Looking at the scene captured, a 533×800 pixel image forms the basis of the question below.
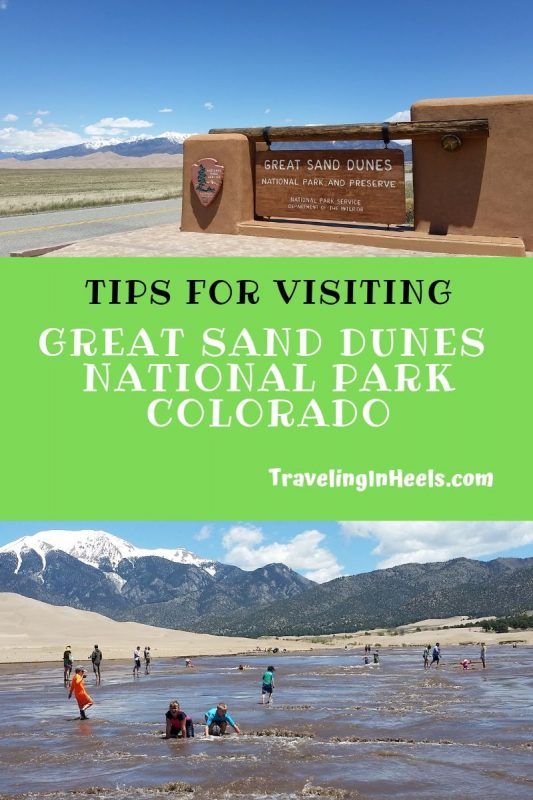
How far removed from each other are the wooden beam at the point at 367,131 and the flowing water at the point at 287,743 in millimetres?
10991

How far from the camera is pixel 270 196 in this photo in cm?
2094

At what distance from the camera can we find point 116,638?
62.7 metres

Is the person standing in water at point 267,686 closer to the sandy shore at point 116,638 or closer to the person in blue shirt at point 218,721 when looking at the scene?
the person in blue shirt at point 218,721

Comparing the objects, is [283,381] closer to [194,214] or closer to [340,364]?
Answer: [340,364]

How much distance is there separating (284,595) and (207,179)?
6641 inches

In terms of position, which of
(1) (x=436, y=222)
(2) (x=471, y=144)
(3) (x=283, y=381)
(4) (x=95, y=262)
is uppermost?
(2) (x=471, y=144)

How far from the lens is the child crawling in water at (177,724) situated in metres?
15.2

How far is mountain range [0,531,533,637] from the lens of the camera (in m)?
101

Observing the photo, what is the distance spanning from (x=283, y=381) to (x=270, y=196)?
10.8 meters

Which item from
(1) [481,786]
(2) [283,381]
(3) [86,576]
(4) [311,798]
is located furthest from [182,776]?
(3) [86,576]

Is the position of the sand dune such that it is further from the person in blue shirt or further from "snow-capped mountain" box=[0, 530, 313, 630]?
"snow-capped mountain" box=[0, 530, 313, 630]

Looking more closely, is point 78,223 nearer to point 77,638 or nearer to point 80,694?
point 80,694

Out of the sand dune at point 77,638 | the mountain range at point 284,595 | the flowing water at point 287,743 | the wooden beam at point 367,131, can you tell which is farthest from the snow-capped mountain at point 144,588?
the wooden beam at point 367,131

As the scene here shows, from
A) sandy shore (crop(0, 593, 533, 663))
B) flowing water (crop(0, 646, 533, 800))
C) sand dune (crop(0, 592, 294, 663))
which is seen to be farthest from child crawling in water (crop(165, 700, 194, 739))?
sandy shore (crop(0, 593, 533, 663))
